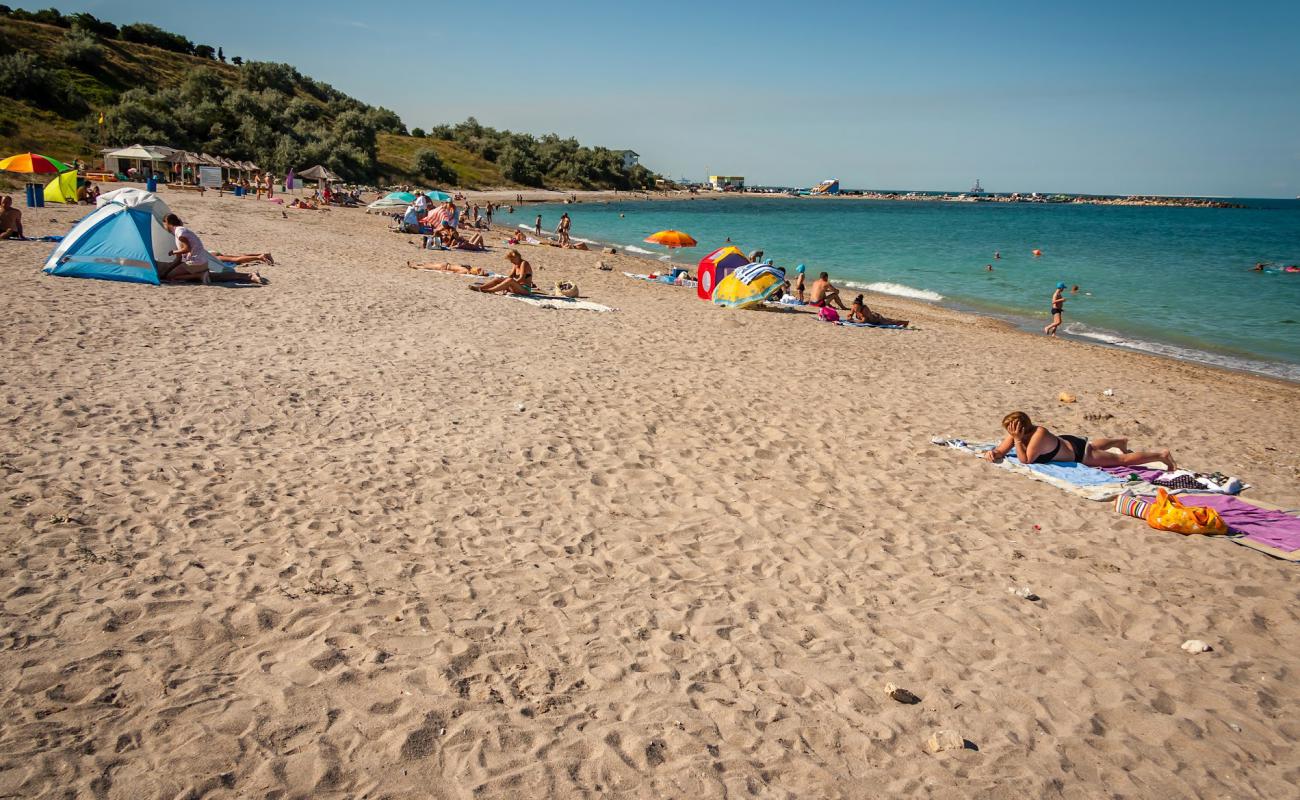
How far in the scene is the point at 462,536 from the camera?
541 centimetres

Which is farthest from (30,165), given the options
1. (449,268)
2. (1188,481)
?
(1188,481)

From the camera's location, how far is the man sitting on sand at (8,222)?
50.2ft

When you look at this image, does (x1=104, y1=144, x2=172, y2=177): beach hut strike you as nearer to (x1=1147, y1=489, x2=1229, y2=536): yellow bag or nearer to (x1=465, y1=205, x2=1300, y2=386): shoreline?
(x1=465, y1=205, x2=1300, y2=386): shoreline

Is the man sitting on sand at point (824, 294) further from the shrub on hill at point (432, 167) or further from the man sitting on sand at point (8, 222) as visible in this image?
the shrub on hill at point (432, 167)

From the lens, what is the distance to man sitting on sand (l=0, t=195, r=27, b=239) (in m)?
15.3

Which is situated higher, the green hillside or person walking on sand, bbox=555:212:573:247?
the green hillside

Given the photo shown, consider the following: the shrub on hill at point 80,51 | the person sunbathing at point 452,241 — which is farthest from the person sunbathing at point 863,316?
the shrub on hill at point 80,51

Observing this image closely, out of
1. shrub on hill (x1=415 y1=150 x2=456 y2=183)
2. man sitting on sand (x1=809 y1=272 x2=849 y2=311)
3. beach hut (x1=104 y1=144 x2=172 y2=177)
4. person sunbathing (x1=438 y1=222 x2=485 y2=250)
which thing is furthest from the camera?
shrub on hill (x1=415 y1=150 x2=456 y2=183)

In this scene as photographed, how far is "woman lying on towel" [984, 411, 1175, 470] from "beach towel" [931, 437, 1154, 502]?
8 cm

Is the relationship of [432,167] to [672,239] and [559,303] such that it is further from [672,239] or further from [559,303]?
[559,303]

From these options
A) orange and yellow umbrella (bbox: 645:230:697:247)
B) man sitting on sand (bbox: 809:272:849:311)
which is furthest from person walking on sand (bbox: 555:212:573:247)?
man sitting on sand (bbox: 809:272:849:311)

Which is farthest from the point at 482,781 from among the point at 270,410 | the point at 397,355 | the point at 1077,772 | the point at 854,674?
the point at 397,355

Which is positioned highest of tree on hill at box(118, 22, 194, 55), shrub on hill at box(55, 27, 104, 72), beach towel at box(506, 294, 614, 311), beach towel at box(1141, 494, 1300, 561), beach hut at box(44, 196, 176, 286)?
tree on hill at box(118, 22, 194, 55)

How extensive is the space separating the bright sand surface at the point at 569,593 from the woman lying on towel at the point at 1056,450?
0.44m
